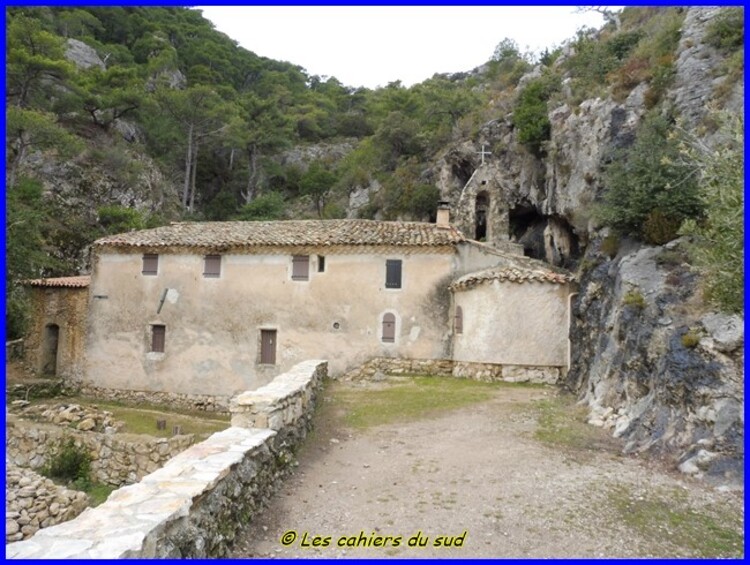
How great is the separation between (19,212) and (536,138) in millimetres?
23444

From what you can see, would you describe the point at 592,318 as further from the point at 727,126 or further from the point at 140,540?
the point at 140,540

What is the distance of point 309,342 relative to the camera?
68.6ft

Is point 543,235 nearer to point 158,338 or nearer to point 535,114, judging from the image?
point 535,114

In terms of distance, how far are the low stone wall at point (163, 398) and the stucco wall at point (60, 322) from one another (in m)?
1.69

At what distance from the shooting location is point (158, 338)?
22.4m

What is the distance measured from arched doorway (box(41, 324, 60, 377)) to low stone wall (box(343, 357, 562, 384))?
45.8 feet

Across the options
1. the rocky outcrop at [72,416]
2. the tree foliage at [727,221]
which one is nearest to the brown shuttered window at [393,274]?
the rocky outcrop at [72,416]

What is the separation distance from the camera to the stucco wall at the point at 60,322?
23141 millimetres

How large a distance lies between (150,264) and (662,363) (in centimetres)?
1957

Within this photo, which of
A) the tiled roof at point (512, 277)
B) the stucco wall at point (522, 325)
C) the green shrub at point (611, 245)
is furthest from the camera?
the tiled roof at point (512, 277)

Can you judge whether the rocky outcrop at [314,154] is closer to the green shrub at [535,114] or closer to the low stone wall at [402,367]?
the green shrub at [535,114]

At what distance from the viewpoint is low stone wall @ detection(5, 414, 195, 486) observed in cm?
1363

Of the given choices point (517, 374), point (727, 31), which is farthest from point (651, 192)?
point (727, 31)

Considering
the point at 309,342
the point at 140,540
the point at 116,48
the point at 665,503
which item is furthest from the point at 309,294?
the point at 116,48
